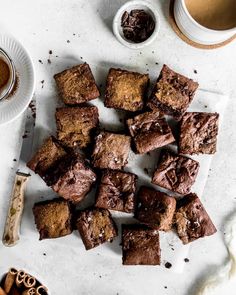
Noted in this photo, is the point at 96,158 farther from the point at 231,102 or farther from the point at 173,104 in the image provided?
the point at 231,102

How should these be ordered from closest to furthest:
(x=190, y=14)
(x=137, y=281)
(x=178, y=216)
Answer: (x=190, y=14)
(x=178, y=216)
(x=137, y=281)

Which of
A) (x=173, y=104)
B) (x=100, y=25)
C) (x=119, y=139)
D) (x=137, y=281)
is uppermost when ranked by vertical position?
(x=100, y=25)

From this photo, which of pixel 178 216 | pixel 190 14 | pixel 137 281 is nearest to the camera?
pixel 190 14

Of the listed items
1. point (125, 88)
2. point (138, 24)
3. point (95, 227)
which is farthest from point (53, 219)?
point (138, 24)

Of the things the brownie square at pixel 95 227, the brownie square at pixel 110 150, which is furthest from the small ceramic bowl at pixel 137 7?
the brownie square at pixel 95 227

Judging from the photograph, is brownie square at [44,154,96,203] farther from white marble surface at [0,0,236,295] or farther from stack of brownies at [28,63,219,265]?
white marble surface at [0,0,236,295]

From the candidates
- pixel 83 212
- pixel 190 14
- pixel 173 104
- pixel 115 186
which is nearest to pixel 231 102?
pixel 173 104

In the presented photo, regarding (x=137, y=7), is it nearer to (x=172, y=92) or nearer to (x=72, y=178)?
(x=172, y=92)
